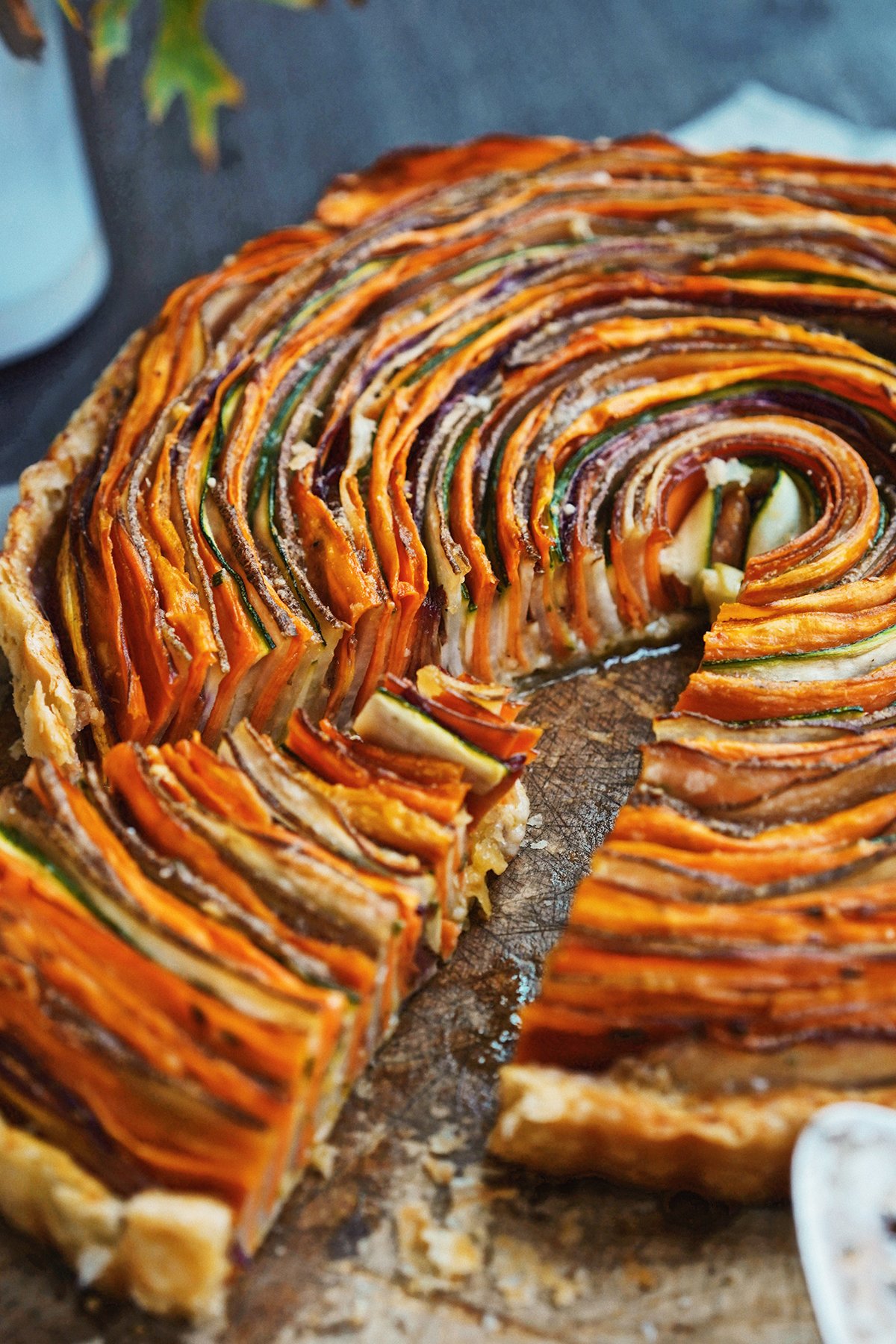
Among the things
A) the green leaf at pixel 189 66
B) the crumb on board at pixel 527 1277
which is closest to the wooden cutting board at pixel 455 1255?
the crumb on board at pixel 527 1277

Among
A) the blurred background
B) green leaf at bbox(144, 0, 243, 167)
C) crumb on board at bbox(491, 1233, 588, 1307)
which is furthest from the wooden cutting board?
the blurred background

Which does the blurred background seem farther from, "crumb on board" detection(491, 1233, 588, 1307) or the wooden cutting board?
"crumb on board" detection(491, 1233, 588, 1307)

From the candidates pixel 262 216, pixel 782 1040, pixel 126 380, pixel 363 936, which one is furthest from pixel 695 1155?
pixel 262 216

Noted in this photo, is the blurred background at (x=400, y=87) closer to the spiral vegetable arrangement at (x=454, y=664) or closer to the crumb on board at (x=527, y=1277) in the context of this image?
the spiral vegetable arrangement at (x=454, y=664)

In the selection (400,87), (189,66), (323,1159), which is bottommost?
(323,1159)

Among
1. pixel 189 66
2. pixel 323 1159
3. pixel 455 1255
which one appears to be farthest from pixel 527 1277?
pixel 189 66

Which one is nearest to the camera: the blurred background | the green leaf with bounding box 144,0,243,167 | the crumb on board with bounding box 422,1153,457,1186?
the crumb on board with bounding box 422,1153,457,1186

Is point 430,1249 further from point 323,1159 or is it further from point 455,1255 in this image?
point 323,1159
